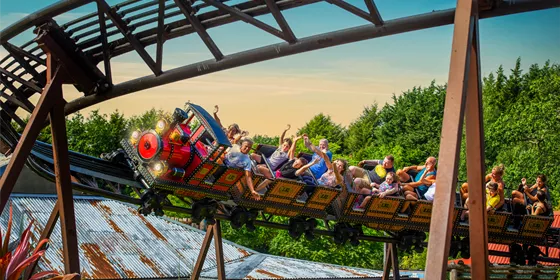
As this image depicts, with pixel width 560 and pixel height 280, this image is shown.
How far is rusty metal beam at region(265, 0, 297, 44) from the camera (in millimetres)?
9071

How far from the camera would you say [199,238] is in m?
25.2

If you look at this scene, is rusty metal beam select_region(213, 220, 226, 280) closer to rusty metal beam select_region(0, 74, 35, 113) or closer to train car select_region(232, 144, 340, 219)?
train car select_region(232, 144, 340, 219)

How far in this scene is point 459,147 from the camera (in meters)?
7.11

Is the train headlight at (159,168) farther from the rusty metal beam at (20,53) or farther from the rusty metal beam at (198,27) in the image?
the rusty metal beam at (198,27)

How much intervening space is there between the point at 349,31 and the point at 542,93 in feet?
124

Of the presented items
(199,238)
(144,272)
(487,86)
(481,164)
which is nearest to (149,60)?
(481,164)

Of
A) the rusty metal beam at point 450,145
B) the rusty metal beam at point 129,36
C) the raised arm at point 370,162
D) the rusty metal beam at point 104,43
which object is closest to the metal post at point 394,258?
the raised arm at point 370,162

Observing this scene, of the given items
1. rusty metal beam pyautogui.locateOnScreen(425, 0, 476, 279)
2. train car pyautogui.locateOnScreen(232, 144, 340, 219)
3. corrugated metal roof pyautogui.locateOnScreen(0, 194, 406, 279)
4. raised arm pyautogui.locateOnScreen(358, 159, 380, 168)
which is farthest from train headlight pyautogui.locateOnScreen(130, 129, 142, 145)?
corrugated metal roof pyautogui.locateOnScreen(0, 194, 406, 279)

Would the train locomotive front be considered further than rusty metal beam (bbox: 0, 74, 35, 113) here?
Yes

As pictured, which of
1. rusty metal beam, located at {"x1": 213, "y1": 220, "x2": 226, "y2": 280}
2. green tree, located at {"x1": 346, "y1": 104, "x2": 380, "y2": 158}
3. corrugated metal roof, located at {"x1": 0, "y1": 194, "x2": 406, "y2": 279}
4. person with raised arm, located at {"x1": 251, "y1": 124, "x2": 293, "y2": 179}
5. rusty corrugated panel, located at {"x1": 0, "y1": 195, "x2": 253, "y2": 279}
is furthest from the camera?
green tree, located at {"x1": 346, "y1": 104, "x2": 380, "y2": 158}

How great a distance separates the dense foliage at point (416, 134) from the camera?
138 ft

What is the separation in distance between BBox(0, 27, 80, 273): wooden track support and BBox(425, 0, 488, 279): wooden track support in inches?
173

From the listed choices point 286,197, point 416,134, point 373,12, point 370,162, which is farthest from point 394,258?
point 416,134

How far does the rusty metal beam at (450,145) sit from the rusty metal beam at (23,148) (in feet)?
15.2
